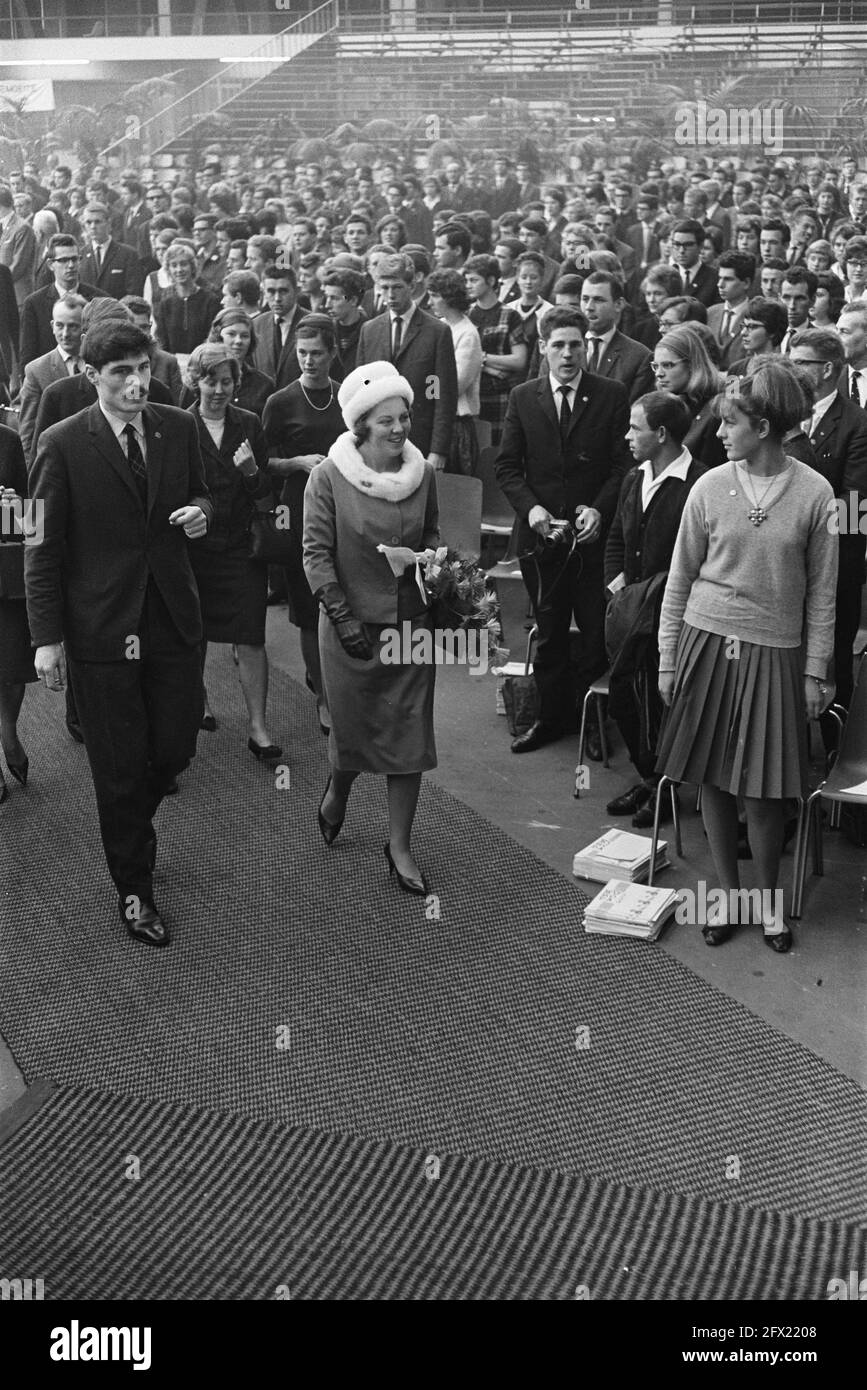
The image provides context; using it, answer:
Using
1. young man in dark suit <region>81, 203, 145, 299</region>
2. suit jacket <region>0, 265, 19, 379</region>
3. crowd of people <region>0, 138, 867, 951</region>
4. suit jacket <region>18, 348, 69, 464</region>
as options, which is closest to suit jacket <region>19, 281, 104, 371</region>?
crowd of people <region>0, 138, 867, 951</region>

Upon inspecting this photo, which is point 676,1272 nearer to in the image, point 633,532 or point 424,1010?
point 424,1010

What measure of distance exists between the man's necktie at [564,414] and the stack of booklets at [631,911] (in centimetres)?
219

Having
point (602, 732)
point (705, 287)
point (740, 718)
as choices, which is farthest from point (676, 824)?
point (705, 287)

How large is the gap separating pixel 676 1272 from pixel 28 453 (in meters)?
5.15

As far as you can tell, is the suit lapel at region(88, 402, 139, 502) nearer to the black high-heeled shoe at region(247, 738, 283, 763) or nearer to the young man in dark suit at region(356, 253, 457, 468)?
the black high-heeled shoe at region(247, 738, 283, 763)

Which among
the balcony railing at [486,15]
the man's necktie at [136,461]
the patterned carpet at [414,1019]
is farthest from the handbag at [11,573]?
the balcony railing at [486,15]

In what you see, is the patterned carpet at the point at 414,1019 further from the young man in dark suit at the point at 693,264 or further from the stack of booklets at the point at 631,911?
the young man in dark suit at the point at 693,264

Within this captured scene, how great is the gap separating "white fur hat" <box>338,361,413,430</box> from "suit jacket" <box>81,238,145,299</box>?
7.75 m

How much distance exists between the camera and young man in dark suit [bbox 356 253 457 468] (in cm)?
805

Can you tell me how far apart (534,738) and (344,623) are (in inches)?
74.5

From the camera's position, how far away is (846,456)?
20.6ft

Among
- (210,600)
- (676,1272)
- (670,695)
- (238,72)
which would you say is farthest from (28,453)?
(238,72)

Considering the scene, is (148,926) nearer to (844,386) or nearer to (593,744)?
(593,744)

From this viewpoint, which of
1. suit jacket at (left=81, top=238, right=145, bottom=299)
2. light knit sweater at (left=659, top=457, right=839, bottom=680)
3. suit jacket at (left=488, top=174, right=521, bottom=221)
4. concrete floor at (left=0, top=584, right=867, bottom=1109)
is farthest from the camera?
suit jacket at (left=488, top=174, right=521, bottom=221)
